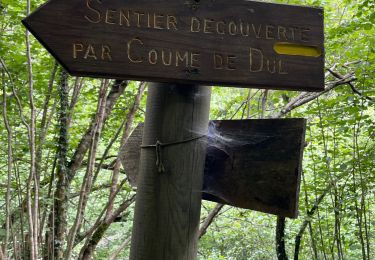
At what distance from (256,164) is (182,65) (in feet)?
1.14

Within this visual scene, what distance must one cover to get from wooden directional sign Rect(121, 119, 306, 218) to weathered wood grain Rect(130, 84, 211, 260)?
0.06 metres

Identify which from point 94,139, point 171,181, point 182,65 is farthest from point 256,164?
point 94,139

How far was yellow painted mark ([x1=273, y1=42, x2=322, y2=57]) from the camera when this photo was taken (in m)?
1.09

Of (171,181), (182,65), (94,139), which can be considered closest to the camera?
(182,65)

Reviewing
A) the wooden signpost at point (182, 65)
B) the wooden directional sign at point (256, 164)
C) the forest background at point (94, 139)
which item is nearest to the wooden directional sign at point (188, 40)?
the wooden signpost at point (182, 65)

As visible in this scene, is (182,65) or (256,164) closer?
(182,65)

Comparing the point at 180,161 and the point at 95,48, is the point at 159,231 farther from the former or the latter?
the point at 95,48

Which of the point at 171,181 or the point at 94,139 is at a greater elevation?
the point at 94,139

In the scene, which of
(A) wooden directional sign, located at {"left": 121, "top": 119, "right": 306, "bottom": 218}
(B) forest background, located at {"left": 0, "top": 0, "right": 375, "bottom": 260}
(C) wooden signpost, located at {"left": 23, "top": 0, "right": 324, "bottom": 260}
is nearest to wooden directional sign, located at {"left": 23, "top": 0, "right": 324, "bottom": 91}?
(C) wooden signpost, located at {"left": 23, "top": 0, "right": 324, "bottom": 260}

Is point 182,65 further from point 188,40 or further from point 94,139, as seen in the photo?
point 94,139

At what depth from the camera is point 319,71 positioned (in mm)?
1100

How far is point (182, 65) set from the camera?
103cm

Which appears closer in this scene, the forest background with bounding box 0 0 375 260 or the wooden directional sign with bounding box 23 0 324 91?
the wooden directional sign with bounding box 23 0 324 91

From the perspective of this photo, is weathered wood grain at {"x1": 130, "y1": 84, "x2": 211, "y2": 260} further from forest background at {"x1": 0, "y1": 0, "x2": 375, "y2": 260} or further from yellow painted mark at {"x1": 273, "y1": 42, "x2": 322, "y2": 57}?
forest background at {"x1": 0, "y1": 0, "x2": 375, "y2": 260}
